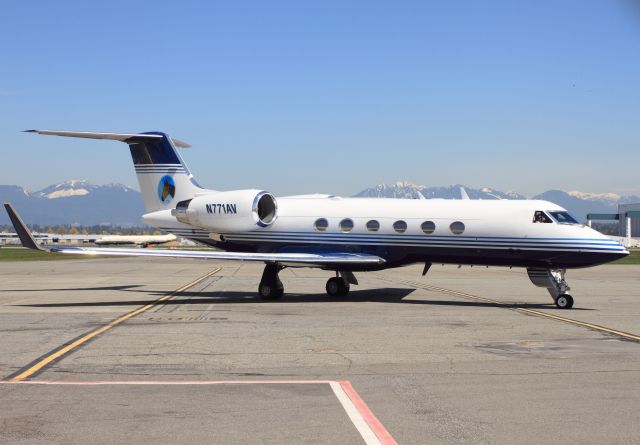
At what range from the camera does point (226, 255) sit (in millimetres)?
20156

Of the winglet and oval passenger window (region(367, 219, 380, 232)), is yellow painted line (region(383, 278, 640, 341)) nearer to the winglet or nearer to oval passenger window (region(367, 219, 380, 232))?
oval passenger window (region(367, 219, 380, 232))

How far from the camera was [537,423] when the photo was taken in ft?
22.9

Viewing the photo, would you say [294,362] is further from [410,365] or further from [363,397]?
[363,397]

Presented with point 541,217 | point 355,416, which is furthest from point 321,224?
point 355,416

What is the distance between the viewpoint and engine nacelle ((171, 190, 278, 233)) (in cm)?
2270

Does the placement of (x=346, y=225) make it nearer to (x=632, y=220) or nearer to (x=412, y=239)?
(x=412, y=239)

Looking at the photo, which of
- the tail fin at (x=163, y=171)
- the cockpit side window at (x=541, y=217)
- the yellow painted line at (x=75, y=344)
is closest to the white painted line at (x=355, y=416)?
the yellow painted line at (x=75, y=344)

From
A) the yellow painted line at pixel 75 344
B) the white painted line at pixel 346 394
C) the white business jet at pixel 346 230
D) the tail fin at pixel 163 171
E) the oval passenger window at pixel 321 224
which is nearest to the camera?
the white painted line at pixel 346 394

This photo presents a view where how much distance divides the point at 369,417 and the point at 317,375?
2.32 meters

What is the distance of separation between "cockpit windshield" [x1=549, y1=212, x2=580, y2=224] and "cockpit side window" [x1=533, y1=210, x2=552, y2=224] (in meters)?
0.21

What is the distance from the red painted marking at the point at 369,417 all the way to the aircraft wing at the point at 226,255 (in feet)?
36.0

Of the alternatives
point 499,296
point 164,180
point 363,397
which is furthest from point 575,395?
point 164,180

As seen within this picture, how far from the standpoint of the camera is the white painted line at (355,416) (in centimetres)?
644

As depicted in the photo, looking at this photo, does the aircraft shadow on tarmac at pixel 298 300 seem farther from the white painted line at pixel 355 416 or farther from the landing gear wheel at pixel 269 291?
the white painted line at pixel 355 416
